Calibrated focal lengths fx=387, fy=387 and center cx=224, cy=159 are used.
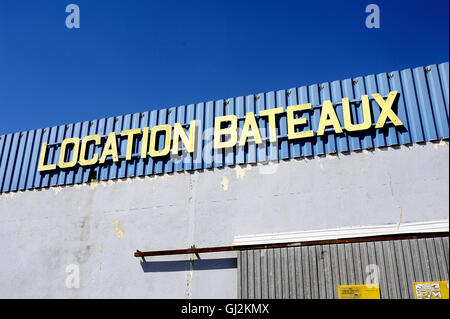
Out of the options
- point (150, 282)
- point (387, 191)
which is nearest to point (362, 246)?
point (387, 191)

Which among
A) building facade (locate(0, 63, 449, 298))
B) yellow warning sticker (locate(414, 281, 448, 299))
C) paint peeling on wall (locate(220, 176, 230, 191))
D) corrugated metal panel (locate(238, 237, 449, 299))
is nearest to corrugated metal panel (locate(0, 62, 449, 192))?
building facade (locate(0, 63, 449, 298))

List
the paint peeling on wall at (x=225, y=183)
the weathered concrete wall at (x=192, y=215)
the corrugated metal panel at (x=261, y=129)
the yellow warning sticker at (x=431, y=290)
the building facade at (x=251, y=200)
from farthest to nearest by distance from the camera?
1. the paint peeling on wall at (x=225, y=183)
2. the corrugated metal panel at (x=261, y=129)
3. the weathered concrete wall at (x=192, y=215)
4. the building facade at (x=251, y=200)
5. the yellow warning sticker at (x=431, y=290)

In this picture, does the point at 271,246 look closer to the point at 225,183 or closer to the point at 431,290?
the point at 225,183

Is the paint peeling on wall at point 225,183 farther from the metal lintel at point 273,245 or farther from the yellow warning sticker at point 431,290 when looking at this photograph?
the yellow warning sticker at point 431,290

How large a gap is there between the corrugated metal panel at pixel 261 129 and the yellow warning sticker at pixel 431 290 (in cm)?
373

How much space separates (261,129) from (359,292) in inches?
211

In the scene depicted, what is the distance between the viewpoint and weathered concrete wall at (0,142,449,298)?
10234 mm

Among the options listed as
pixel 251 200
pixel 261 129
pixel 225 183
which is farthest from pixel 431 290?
pixel 261 129

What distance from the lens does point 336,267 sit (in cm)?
957

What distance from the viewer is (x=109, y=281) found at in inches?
451

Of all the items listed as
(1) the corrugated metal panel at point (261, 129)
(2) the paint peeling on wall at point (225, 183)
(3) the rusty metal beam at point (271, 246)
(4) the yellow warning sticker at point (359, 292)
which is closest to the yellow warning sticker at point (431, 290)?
(4) the yellow warning sticker at point (359, 292)

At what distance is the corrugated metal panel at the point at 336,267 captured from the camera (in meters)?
8.96

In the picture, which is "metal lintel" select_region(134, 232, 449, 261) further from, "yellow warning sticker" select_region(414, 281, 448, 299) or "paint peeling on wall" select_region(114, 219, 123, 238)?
"yellow warning sticker" select_region(414, 281, 448, 299)
